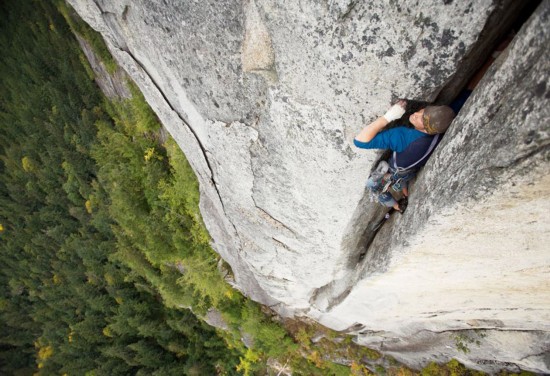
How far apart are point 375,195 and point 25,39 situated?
1784 cm

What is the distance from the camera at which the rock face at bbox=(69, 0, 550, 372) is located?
2.09 meters

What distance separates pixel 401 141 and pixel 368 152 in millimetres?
375

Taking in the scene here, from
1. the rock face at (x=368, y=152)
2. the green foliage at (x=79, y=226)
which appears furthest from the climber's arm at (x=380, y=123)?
the green foliage at (x=79, y=226)

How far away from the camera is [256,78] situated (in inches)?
121

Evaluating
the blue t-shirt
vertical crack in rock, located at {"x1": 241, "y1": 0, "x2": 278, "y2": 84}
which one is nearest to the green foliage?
vertical crack in rock, located at {"x1": 241, "y1": 0, "x2": 278, "y2": 84}

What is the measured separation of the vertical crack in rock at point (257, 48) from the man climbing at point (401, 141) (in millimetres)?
1040

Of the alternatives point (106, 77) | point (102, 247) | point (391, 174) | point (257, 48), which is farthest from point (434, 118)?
point (102, 247)

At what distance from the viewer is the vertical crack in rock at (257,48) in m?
2.74

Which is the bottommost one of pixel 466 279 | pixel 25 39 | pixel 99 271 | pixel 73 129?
pixel 99 271

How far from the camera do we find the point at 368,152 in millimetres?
3068

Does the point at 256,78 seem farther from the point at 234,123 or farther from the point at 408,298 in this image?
the point at 408,298

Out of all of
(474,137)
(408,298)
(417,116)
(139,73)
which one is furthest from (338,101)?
(139,73)

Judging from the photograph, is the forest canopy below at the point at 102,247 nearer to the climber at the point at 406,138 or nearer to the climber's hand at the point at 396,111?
the climber at the point at 406,138

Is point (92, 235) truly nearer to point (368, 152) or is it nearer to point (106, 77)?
point (106, 77)
